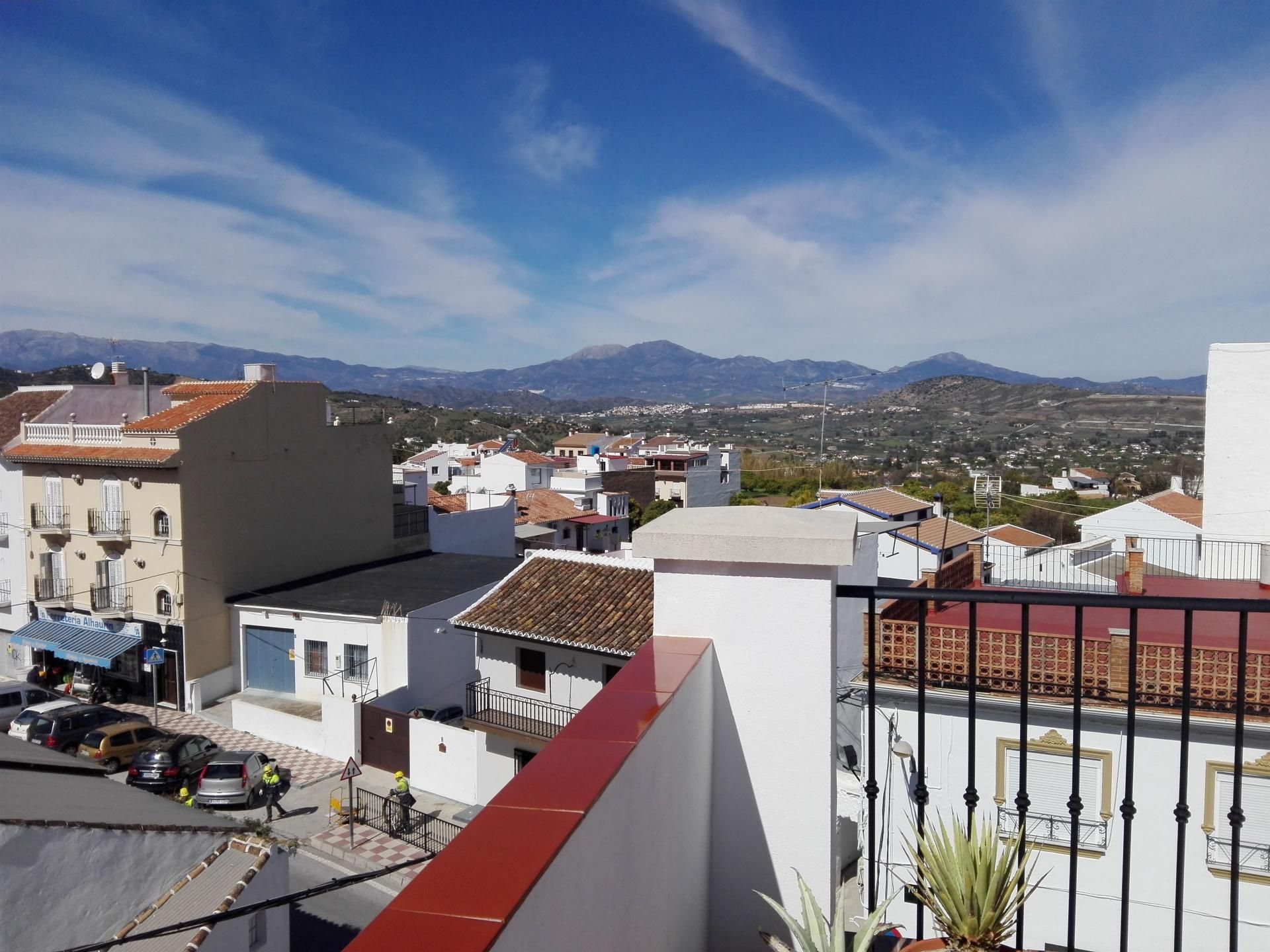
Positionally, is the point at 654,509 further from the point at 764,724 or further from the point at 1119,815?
the point at 764,724

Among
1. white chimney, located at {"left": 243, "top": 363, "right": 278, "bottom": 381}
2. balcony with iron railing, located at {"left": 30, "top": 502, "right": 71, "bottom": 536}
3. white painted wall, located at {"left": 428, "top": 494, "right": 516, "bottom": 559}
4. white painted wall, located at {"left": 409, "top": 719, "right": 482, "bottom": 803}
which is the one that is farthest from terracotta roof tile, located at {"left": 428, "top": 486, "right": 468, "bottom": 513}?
white painted wall, located at {"left": 409, "top": 719, "right": 482, "bottom": 803}

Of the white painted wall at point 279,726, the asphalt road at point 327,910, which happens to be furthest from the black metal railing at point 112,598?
the asphalt road at point 327,910

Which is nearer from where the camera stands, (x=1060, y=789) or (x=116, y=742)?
(x=1060, y=789)

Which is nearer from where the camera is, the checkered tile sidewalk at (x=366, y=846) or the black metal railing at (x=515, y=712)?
the checkered tile sidewalk at (x=366, y=846)

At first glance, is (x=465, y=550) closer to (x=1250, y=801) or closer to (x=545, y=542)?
(x=545, y=542)

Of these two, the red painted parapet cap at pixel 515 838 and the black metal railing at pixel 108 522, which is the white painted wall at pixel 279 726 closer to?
the black metal railing at pixel 108 522

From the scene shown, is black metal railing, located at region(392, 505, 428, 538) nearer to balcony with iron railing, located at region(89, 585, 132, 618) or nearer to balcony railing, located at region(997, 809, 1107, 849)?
balcony with iron railing, located at region(89, 585, 132, 618)

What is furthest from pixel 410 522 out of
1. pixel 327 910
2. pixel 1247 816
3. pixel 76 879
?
pixel 1247 816
